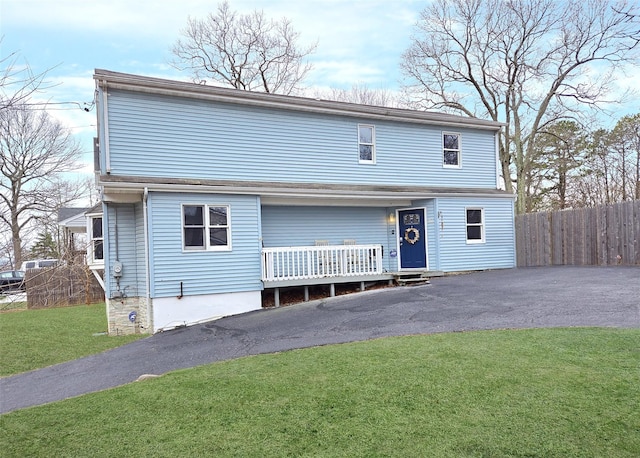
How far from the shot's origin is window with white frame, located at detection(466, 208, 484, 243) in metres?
16.0

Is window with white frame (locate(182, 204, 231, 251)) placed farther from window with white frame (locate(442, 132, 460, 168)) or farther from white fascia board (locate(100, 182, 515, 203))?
window with white frame (locate(442, 132, 460, 168))

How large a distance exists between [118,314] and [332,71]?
78.9 feet

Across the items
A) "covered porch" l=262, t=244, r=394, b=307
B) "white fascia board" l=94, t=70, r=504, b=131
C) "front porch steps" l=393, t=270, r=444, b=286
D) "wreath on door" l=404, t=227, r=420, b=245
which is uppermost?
"white fascia board" l=94, t=70, r=504, b=131

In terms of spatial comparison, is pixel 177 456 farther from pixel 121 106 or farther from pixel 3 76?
pixel 121 106

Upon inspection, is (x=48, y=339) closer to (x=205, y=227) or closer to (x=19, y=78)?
(x=205, y=227)

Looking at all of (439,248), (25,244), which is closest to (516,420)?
(25,244)

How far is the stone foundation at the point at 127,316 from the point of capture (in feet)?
37.8

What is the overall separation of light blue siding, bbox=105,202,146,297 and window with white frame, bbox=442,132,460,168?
424 inches

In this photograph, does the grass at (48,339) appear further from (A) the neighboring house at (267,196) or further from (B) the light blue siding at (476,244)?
(B) the light blue siding at (476,244)

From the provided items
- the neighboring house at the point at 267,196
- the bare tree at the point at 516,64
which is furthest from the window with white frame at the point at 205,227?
the bare tree at the point at 516,64

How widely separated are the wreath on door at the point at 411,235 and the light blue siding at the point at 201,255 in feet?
19.1

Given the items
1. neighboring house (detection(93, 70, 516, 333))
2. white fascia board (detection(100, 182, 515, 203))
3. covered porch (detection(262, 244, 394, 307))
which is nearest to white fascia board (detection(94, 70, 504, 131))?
neighboring house (detection(93, 70, 516, 333))

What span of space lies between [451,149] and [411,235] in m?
3.71

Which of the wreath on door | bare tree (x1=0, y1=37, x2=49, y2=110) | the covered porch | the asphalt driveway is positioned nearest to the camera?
bare tree (x1=0, y1=37, x2=49, y2=110)
